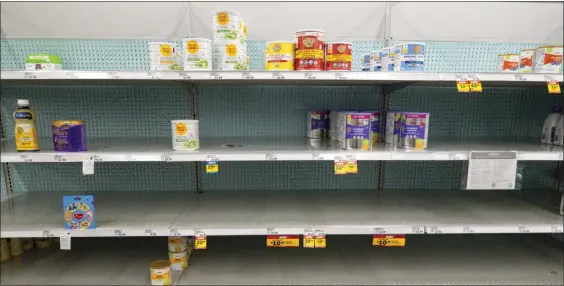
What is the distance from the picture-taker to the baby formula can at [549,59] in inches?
62.1

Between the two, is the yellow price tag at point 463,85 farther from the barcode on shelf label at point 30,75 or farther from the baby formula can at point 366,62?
the barcode on shelf label at point 30,75

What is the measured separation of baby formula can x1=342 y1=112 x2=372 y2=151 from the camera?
157 centimetres

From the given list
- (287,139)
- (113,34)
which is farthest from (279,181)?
(113,34)

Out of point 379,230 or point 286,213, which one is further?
point 286,213

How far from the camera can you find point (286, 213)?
68.8 inches

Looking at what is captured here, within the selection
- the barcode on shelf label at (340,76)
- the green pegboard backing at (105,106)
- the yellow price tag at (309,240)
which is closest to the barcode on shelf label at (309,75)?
the barcode on shelf label at (340,76)

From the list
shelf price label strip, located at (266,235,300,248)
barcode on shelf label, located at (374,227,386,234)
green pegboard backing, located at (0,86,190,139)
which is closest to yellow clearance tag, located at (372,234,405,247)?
barcode on shelf label, located at (374,227,386,234)

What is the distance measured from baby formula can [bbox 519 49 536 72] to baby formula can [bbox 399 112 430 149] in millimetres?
625

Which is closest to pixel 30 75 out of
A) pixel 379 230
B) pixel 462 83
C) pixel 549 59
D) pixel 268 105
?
pixel 268 105

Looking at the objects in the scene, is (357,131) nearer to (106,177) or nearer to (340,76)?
(340,76)

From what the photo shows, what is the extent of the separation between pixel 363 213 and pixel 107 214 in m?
1.40

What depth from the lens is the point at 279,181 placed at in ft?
7.20

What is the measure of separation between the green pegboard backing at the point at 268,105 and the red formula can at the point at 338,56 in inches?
23.3

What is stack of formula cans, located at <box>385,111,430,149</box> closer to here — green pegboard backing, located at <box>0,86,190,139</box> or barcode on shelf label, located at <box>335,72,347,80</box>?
barcode on shelf label, located at <box>335,72,347,80</box>
